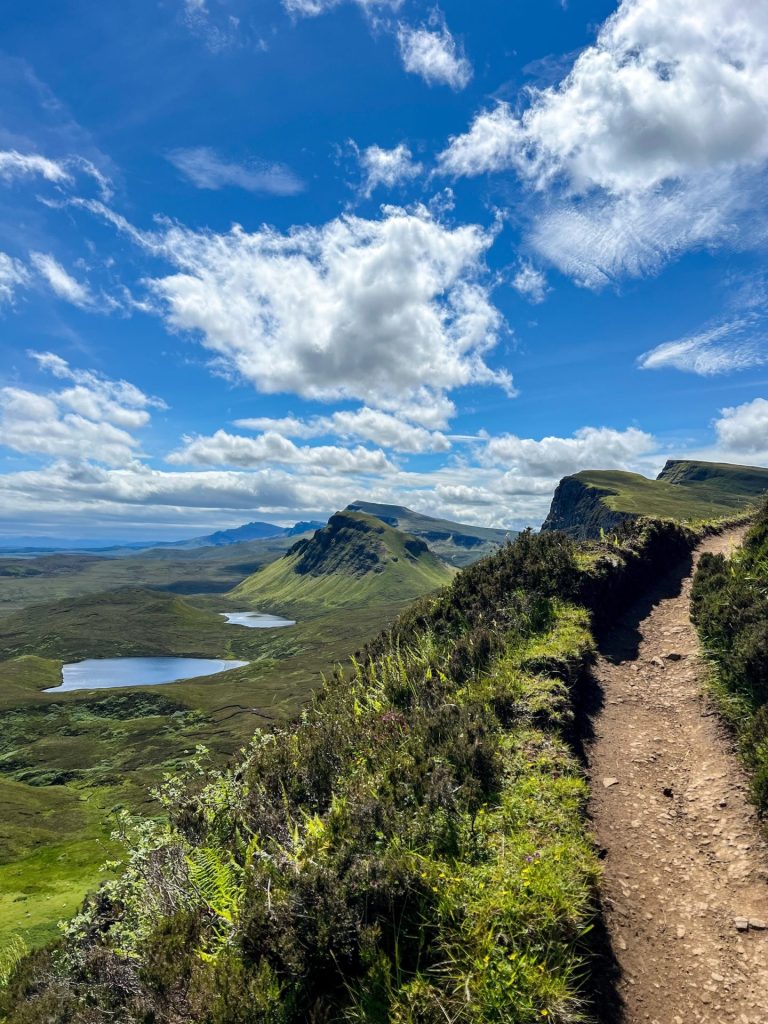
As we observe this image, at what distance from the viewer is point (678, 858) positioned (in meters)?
8.71

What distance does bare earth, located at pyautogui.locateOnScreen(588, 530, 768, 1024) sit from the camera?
664 cm

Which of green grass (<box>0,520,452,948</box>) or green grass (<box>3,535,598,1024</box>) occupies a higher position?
green grass (<box>3,535,598,1024</box>)

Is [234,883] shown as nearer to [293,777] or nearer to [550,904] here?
[293,777]

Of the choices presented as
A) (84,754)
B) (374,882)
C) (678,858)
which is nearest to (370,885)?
(374,882)

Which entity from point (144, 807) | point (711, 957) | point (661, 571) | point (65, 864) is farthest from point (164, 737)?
point (711, 957)

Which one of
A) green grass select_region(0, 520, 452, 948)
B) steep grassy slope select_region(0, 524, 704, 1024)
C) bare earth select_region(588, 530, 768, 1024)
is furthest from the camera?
green grass select_region(0, 520, 452, 948)

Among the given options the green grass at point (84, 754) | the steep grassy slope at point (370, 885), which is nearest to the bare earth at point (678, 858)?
the steep grassy slope at point (370, 885)

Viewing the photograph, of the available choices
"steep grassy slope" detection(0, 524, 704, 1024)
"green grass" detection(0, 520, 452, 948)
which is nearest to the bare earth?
"steep grassy slope" detection(0, 524, 704, 1024)

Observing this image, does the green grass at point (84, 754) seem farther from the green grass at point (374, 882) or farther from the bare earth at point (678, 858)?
the bare earth at point (678, 858)

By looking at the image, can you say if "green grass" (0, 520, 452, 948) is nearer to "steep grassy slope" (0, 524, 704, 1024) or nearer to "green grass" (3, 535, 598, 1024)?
"steep grassy slope" (0, 524, 704, 1024)

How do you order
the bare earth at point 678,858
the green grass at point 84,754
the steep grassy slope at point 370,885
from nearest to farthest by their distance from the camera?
1. the steep grassy slope at point 370,885
2. the bare earth at point 678,858
3. the green grass at point 84,754

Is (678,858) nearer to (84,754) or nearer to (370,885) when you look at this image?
(370,885)

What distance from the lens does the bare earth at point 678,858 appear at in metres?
6.64

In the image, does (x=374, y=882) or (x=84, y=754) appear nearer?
(x=374, y=882)
